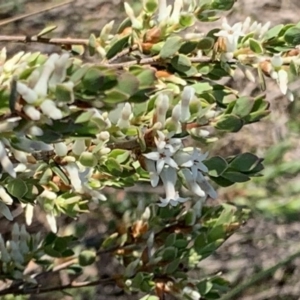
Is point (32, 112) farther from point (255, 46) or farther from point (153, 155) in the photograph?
point (255, 46)

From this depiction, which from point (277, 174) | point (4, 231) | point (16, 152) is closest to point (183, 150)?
point (16, 152)

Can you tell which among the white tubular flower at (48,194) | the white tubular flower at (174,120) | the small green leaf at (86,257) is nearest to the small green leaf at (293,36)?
the white tubular flower at (174,120)

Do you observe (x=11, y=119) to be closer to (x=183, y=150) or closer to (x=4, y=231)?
(x=183, y=150)

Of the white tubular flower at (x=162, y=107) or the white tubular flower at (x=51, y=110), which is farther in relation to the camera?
the white tubular flower at (x=162, y=107)

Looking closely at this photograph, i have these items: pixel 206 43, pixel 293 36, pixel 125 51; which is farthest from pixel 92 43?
pixel 293 36

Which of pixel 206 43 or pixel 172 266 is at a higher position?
pixel 206 43

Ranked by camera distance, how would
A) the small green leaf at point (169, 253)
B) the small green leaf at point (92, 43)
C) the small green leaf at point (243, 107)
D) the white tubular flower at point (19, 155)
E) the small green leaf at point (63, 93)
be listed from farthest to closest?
the small green leaf at point (169, 253), the small green leaf at point (92, 43), the small green leaf at point (243, 107), the white tubular flower at point (19, 155), the small green leaf at point (63, 93)

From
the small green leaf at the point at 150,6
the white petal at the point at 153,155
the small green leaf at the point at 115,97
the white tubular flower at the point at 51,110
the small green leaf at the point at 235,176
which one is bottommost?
the small green leaf at the point at 235,176

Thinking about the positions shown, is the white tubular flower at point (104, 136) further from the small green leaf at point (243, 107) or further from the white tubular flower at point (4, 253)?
the white tubular flower at point (4, 253)
